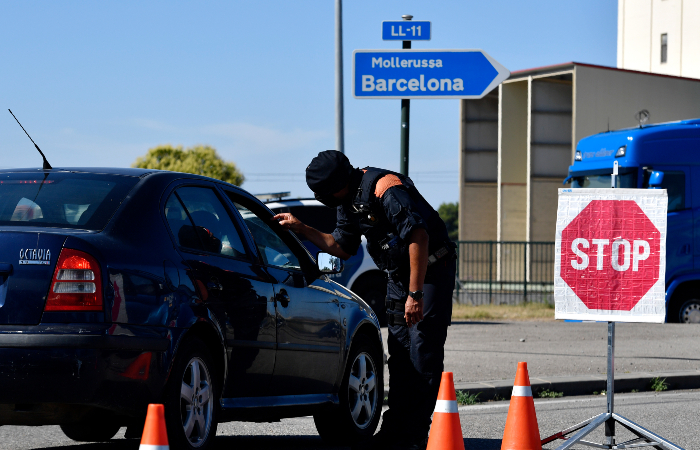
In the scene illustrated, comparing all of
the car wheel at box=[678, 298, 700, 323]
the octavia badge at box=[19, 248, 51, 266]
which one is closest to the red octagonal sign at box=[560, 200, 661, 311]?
the octavia badge at box=[19, 248, 51, 266]

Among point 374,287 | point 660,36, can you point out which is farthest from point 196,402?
point 660,36

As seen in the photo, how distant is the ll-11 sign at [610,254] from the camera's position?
5734 mm

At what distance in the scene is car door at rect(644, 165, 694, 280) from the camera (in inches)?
637

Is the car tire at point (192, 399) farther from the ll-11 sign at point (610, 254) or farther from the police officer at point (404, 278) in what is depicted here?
the ll-11 sign at point (610, 254)

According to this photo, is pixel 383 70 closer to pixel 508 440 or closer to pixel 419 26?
pixel 419 26

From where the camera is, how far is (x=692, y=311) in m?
16.5

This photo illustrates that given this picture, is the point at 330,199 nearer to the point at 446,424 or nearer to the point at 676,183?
the point at 446,424

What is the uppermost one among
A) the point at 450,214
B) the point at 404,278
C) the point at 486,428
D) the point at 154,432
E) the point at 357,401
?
the point at 404,278

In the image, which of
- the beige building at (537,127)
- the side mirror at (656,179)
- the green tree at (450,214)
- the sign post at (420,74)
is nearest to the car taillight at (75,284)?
the sign post at (420,74)

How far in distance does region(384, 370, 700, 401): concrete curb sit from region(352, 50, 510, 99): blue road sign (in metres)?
2.85

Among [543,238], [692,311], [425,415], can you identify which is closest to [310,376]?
[425,415]

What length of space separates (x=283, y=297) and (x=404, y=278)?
2.33 ft

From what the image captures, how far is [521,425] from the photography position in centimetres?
551

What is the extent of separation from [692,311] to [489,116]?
2292 centimetres
